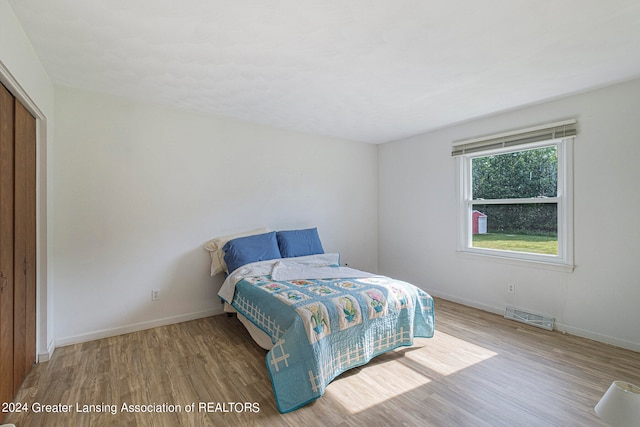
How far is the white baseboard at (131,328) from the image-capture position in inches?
108

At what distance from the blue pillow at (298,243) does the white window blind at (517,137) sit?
85.9 inches

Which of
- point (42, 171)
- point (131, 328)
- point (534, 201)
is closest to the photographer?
point (42, 171)

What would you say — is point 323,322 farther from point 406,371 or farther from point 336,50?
point 336,50

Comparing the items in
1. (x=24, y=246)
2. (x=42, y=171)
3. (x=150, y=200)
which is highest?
(x=42, y=171)

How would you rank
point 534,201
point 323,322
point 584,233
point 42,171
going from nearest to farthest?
1. point 323,322
2. point 42,171
3. point 584,233
4. point 534,201

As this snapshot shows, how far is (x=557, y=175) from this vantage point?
10.2ft

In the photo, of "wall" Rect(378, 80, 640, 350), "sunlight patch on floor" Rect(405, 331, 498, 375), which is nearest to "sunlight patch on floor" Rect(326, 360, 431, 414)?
"sunlight patch on floor" Rect(405, 331, 498, 375)

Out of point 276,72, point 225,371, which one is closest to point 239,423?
point 225,371

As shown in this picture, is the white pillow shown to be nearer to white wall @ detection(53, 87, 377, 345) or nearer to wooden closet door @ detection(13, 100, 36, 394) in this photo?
white wall @ detection(53, 87, 377, 345)

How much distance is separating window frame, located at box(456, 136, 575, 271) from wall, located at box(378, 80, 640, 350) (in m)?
0.06

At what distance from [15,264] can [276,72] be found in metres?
2.30

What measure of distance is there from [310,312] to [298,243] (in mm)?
Answer: 1729

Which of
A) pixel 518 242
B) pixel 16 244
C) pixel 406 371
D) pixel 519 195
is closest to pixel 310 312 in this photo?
pixel 406 371

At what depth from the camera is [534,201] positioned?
3264mm
